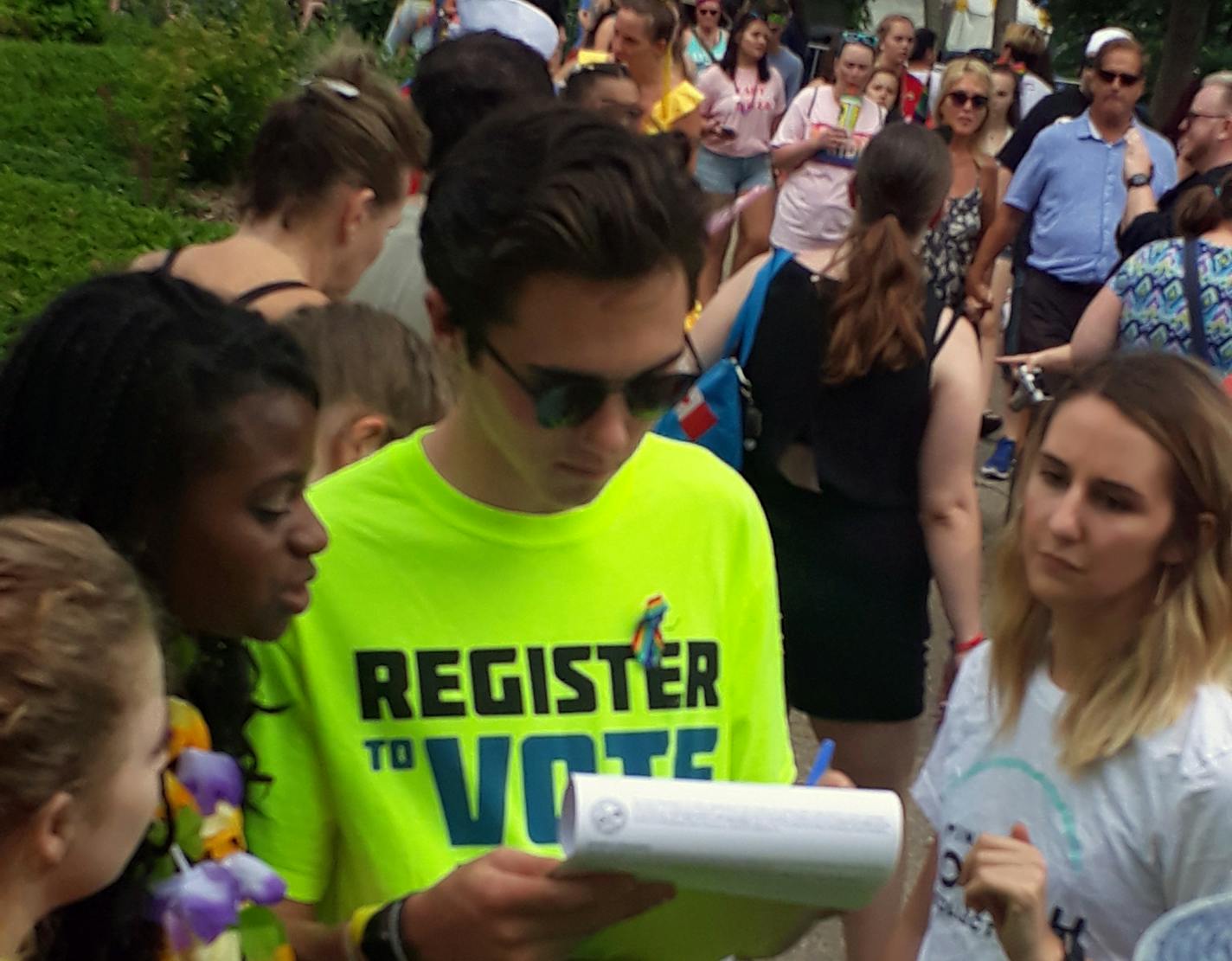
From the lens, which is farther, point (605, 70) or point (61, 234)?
point (61, 234)

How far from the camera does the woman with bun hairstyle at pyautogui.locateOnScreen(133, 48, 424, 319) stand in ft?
11.3

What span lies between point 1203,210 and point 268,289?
306cm

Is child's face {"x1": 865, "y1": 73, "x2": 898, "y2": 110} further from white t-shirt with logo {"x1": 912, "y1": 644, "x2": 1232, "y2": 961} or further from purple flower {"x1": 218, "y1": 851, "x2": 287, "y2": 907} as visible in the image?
purple flower {"x1": 218, "y1": 851, "x2": 287, "y2": 907}

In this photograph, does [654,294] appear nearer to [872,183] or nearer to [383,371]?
[383,371]

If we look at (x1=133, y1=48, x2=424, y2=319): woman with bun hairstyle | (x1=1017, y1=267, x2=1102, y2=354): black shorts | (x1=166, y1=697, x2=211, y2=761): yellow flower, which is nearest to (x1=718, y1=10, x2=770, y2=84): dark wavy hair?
(x1=1017, y1=267, x2=1102, y2=354): black shorts

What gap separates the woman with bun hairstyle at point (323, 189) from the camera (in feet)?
11.3

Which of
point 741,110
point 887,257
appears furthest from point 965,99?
point 887,257

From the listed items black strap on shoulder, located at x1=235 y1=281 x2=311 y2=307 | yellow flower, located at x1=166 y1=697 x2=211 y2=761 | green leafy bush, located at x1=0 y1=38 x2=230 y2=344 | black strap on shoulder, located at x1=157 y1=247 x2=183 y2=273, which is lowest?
green leafy bush, located at x1=0 y1=38 x2=230 y2=344

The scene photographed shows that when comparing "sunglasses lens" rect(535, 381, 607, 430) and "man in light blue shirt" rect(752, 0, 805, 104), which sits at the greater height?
"sunglasses lens" rect(535, 381, 607, 430)

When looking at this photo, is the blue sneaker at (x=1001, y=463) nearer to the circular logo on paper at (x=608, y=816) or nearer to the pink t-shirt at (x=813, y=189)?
the pink t-shirt at (x=813, y=189)

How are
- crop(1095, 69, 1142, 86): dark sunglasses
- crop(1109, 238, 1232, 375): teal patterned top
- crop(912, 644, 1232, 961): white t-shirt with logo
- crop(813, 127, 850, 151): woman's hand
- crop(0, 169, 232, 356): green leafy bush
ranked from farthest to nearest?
crop(813, 127, 850, 151): woman's hand, crop(1095, 69, 1142, 86): dark sunglasses, crop(0, 169, 232, 356): green leafy bush, crop(1109, 238, 1232, 375): teal patterned top, crop(912, 644, 1232, 961): white t-shirt with logo

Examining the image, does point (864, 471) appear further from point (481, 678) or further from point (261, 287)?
point (481, 678)

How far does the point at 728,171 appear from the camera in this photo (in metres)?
10.1

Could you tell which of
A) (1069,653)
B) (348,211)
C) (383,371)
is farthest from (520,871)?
(348,211)
